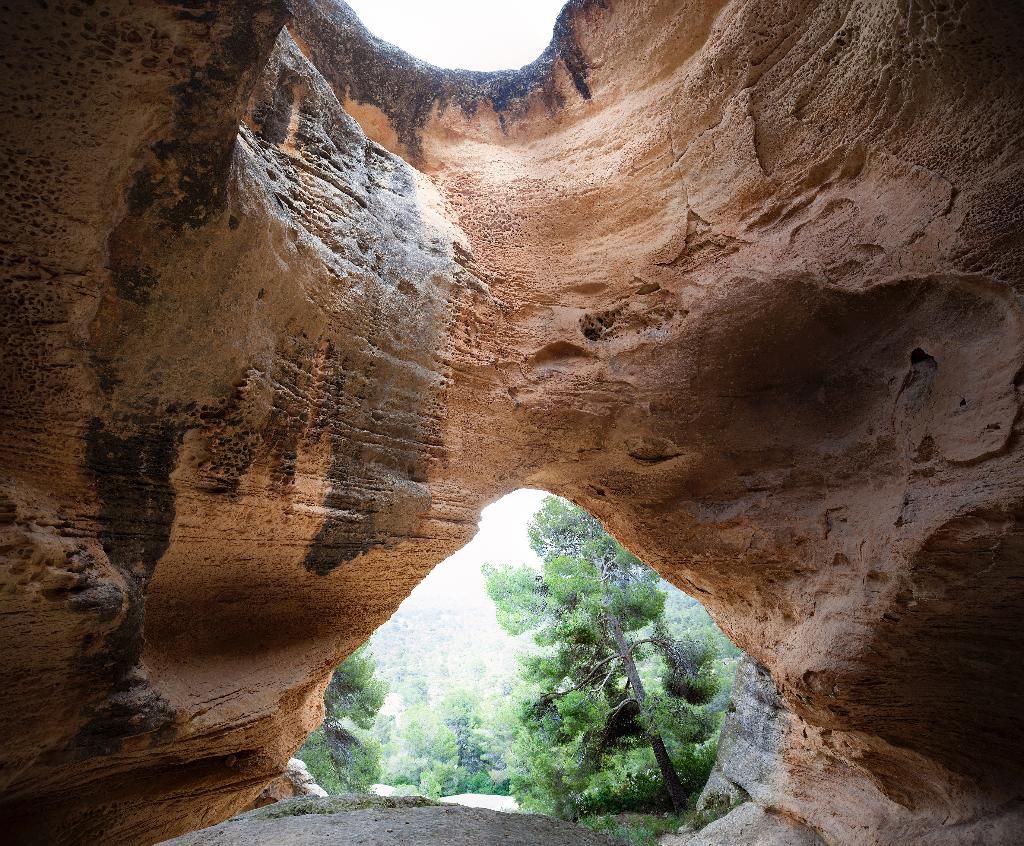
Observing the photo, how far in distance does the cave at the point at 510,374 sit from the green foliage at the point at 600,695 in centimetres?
263

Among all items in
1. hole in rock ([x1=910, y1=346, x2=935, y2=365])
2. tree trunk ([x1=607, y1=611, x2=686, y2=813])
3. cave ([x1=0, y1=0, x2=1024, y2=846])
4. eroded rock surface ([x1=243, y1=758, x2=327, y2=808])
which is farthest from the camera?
tree trunk ([x1=607, y1=611, x2=686, y2=813])

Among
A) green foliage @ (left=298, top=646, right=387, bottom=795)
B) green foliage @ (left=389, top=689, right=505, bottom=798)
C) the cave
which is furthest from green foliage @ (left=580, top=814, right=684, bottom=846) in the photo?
green foliage @ (left=389, top=689, right=505, bottom=798)

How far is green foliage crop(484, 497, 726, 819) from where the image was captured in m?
7.79

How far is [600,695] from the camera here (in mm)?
8141

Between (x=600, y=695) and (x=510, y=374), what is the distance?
590cm

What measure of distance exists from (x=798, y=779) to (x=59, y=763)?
21.7 feet

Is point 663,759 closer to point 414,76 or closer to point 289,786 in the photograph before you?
point 289,786

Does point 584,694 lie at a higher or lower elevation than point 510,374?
lower

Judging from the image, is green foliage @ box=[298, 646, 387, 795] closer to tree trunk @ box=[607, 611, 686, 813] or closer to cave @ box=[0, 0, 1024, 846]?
tree trunk @ box=[607, 611, 686, 813]

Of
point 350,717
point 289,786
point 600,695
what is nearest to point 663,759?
point 600,695

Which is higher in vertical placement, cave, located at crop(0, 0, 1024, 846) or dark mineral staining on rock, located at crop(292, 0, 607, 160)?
dark mineral staining on rock, located at crop(292, 0, 607, 160)

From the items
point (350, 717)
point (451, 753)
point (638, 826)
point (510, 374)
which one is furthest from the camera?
point (451, 753)

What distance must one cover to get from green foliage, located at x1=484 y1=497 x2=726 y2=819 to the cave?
2.63m

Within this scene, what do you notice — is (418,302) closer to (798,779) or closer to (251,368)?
(251,368)
